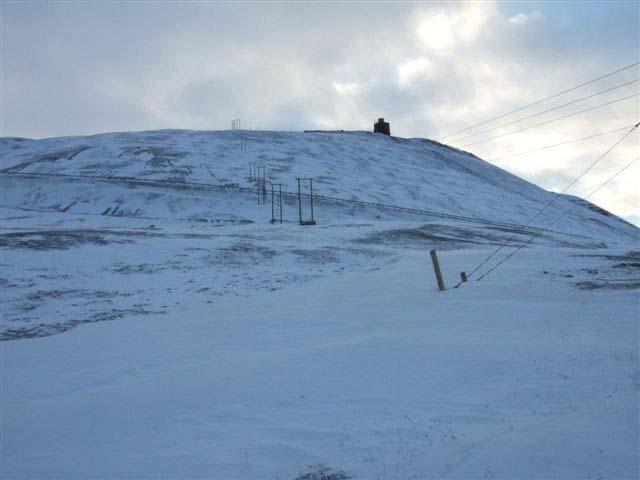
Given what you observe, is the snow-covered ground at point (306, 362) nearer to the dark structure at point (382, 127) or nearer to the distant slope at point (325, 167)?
the distant slope at point (325, 167)

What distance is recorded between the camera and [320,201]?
59750 mm

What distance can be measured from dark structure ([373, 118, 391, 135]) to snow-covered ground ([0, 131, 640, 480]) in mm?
86648

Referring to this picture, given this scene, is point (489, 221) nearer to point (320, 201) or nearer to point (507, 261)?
point (320, 201)

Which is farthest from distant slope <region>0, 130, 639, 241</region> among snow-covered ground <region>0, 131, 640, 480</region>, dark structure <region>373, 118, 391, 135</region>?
snow-covered ground <region>0, 131, 640, 480</region>

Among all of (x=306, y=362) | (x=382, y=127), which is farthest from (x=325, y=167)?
(x=306, y=362)

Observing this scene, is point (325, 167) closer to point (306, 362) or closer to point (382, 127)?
point (382, 127)

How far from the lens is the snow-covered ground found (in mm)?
7270

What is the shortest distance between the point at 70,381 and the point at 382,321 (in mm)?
7799

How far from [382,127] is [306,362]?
110 metres

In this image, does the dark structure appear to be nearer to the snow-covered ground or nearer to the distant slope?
the distant slope

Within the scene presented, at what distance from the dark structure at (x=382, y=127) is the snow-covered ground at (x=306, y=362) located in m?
86.6

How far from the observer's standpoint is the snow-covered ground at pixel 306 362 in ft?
23.9

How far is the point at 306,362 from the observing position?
37.8ft

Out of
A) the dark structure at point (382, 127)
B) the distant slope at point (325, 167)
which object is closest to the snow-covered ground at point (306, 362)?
the distant slope at point (325, 167)
